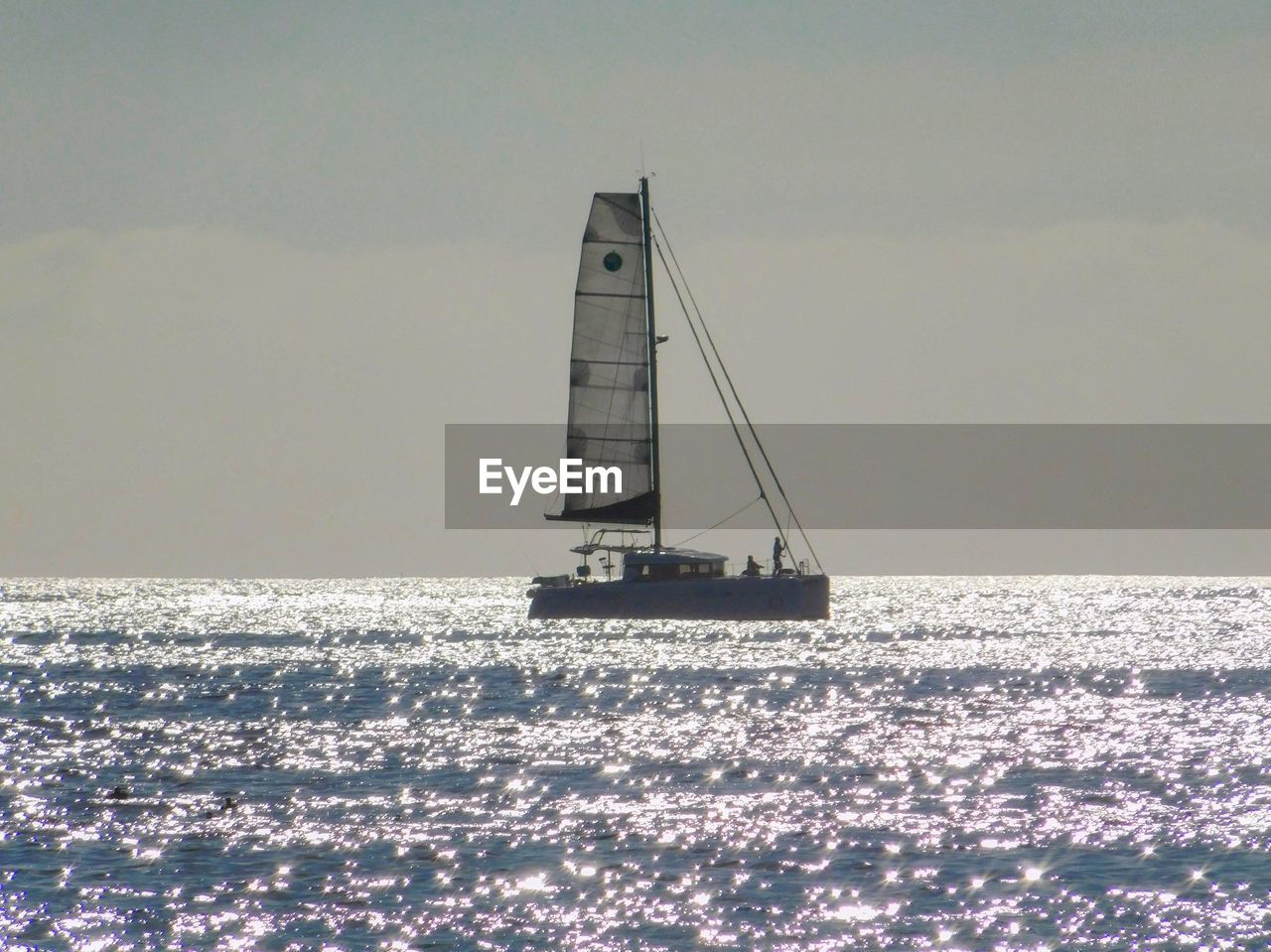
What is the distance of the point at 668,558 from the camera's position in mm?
84375

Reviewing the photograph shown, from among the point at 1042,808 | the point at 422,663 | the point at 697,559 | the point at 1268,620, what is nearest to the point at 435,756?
the point at 1042,808

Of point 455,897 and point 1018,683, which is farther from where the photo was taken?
point 1018,683

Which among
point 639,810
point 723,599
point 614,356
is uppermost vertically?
point 614,356

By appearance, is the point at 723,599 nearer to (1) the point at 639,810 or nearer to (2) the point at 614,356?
(2) the point at 614,356

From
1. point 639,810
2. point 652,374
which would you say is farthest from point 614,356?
point 639,810

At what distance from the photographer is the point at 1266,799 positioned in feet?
108

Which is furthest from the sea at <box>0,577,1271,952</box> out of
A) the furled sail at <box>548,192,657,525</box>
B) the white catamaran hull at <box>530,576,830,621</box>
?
the furled sail at <box>548,192,657,525</box>

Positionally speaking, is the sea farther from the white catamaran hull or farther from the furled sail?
the furled sail

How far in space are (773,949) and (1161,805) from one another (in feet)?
44.0

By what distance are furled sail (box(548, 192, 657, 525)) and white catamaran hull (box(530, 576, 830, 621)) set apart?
6016 mm

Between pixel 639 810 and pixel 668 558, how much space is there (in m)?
53.1

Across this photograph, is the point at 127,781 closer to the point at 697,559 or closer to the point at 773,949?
the point at 773,949

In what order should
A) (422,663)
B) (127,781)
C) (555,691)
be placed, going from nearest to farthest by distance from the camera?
(127,781) < (555,691) < (422,663)

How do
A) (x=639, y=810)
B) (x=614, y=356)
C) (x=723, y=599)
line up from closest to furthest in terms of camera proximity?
(x=639, y=810)
(x=723, y=599)
(x=614, y=356)
